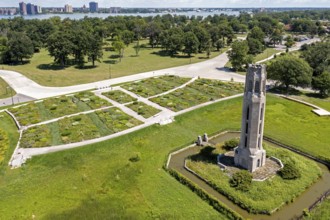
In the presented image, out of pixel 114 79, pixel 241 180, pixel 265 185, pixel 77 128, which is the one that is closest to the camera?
pixel 265 185

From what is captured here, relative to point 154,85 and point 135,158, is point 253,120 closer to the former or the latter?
point 135,158

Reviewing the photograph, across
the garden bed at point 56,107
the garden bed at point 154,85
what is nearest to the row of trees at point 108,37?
the garden bed at point 154,85

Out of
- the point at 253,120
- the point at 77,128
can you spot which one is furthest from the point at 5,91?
the point at 253,120

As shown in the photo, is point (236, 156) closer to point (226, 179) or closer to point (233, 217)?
point (226, 179)

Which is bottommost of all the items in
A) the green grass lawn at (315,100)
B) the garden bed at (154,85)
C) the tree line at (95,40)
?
the green grass lawn at (315,100)

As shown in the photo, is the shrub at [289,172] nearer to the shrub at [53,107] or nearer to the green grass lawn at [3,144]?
the green grass lawn at [3,144]

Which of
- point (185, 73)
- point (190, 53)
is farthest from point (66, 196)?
point (190, 53)
